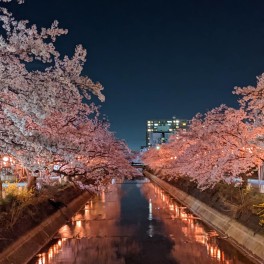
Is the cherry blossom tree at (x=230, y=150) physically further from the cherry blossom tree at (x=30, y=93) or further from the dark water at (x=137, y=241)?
the cherry blossom tree at (x=30, y=93)

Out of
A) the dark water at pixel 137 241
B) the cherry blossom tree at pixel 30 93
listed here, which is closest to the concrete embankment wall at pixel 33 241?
the dark water at pixel 137 241

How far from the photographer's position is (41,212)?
1024 inches

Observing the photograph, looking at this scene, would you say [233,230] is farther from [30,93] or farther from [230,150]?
[30,93]

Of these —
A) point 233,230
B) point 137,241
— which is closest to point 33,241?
point 137,241

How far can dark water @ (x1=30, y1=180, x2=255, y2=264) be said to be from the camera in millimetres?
19516

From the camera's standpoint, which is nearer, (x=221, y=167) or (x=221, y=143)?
(x=221, y=167)

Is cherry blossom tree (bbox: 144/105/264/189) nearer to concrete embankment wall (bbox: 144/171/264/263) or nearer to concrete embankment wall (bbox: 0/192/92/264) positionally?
concrete embankment wall (bbox: 144/171/264/263)

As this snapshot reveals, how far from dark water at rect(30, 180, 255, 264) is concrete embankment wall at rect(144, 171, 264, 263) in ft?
1.67

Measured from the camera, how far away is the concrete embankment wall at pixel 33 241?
17733 mm

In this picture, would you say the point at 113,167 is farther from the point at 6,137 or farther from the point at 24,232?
the point at 6,137

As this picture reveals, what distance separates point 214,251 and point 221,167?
4.24 meters

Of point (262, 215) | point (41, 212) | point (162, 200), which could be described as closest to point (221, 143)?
point (262, 215)

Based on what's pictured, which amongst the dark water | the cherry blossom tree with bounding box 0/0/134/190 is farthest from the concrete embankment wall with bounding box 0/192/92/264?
the cherry blossom tree with bounding box 0/0/134/190

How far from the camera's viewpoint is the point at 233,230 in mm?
23844
